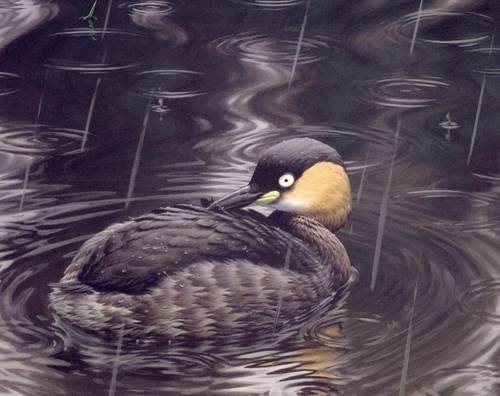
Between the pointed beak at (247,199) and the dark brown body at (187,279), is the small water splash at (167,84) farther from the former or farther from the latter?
the dark brown body at (187,279)

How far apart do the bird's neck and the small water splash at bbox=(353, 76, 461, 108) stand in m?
2.05

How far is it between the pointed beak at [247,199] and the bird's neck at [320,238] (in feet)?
0.32

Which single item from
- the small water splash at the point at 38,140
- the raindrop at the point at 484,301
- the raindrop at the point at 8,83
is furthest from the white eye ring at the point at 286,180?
the raindrop at the point at 8,83

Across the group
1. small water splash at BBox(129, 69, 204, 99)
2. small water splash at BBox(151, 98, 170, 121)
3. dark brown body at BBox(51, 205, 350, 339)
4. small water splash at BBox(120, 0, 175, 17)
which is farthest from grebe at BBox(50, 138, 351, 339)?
small water splash at BBox(120, 0, 175, 17)

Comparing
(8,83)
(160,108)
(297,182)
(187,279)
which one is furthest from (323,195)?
(8,83)

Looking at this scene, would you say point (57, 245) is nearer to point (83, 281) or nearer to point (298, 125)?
point (83, 281)

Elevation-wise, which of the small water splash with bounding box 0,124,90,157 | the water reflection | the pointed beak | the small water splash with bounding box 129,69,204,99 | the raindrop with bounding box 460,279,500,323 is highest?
the pointed beak

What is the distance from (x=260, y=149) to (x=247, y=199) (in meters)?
1.45

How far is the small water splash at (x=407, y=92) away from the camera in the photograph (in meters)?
6.22

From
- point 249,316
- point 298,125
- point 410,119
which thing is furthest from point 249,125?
point 249,316

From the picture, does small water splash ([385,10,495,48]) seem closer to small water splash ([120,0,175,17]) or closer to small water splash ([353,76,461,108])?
small water splash ([353,76,461,108])

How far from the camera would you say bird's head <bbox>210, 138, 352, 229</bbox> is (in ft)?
13.7

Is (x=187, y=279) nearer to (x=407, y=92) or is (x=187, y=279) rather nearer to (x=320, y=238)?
(x=320, y=238)

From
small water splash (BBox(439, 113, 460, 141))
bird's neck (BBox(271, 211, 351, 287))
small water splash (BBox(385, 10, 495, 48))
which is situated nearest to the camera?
bird's neck (BBox(271, 211, 351, 287))
